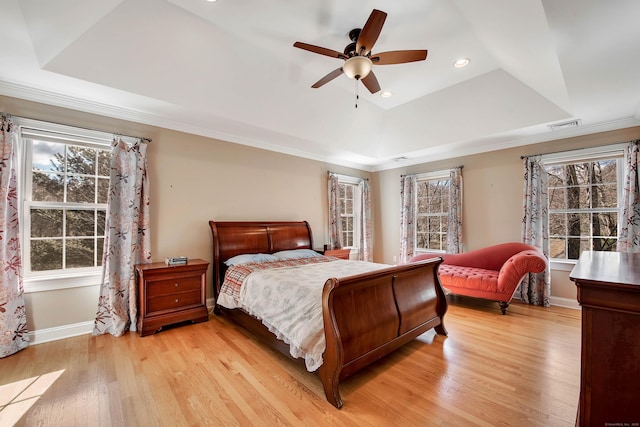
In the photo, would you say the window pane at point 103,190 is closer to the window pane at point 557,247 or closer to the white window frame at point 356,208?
the white window frame at point 356,208

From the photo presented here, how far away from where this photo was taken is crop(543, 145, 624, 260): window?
12.7ft

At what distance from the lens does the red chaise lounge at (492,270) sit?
360cm

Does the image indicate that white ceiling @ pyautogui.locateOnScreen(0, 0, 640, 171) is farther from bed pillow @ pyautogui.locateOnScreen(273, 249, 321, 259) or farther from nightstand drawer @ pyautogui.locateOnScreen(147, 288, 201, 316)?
nightstand drawer @ pyautogui.locateOnScreen(147, 288, 201, 316)

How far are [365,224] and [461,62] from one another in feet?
11.6

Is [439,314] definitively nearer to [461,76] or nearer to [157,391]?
[157,391]

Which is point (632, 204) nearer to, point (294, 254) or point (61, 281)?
point (294, 254)

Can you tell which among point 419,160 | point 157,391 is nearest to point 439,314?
point 157,391

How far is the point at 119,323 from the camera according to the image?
3.09m

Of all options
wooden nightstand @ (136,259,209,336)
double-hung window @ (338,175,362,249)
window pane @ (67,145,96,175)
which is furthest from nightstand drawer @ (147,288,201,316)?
double-hung window @ (338,175,362,249)

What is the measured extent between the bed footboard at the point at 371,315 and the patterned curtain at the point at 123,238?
2561 millimetres

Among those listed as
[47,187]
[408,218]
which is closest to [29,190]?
[47,187]

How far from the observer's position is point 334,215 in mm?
5602

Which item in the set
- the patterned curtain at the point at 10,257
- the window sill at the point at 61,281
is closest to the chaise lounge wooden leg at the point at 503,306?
the window sill at the point at 61,281

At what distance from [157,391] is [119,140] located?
2.78 m
